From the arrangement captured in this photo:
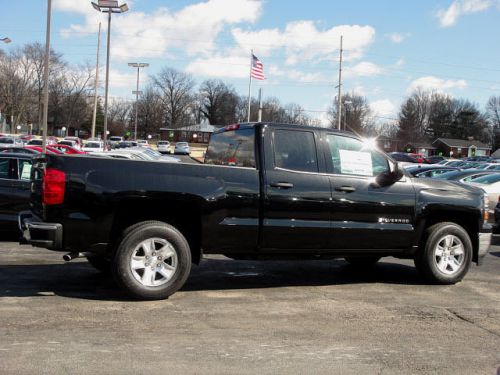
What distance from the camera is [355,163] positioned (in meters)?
6.80

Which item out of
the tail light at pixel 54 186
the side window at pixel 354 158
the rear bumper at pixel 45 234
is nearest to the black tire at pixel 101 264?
the rear bumper at pixel 45 234

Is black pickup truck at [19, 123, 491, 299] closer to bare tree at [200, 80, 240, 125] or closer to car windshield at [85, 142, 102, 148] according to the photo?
car windshield at [85, 142, 102, 148]

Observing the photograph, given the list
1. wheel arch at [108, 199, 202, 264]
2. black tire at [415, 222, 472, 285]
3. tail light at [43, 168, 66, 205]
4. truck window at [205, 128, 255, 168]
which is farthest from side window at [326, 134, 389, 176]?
tail light at [43, 168, 66, 205]

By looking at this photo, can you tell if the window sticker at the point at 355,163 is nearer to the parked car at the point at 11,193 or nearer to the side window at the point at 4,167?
the parked car at the point at 11,193

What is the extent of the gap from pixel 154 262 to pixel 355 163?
2.73m

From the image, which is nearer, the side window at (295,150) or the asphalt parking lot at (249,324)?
the asphalt parking lot at (249,324)

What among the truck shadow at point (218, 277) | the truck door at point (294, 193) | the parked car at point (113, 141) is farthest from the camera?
the parked car at point (113, 141)

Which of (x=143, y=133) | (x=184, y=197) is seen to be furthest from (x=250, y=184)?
(x=143, y=133)

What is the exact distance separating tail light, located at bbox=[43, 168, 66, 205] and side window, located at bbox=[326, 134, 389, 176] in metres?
3.13

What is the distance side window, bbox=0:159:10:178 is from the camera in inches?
384

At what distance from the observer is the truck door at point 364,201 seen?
6566 millimetres

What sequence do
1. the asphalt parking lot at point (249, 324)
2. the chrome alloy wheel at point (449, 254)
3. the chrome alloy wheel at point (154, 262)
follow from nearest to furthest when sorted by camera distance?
the asphalt parking lot at point (249, 324) → the chrome alloy wheel at point (154, 262) → the chrome alloy wheel at point (449, 254)

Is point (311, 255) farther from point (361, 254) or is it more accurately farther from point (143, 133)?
point (143, 133)

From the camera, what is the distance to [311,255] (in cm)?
660
